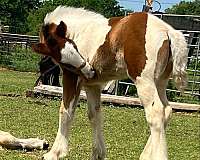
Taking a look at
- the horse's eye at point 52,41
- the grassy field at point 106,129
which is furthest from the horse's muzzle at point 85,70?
the grassy field at point 106,129

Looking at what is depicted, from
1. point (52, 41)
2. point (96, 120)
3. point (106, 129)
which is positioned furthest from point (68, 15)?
point (106, 129)

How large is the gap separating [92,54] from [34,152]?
4.77ft

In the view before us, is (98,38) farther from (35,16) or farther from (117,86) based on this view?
(35,16)

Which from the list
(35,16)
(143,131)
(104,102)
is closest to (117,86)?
(104,102)

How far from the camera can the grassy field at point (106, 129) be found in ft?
20.4

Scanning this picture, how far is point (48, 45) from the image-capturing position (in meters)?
5.23

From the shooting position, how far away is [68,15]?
5.43 metres

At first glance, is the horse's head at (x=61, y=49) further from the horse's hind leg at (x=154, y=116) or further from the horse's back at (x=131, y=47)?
the horse's hind leg at (x=154, y=116)

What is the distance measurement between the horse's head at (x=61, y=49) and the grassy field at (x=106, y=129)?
1.12m

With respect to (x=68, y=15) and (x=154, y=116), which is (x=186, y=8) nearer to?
(x=68, y=15)

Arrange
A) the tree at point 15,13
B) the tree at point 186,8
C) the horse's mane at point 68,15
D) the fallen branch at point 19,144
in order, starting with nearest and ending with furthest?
the horse's mane at point 68,15
the fallen branch at point 19,144
the tree at point 15,13
the tree at point 186,8

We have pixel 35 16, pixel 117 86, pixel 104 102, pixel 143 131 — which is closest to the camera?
pixel 143 131

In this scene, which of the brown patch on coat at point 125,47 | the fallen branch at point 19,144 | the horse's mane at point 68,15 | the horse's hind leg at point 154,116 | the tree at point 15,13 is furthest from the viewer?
the tree at point 15,13

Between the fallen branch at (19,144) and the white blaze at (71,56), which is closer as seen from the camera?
the white blaze at (71,56)
